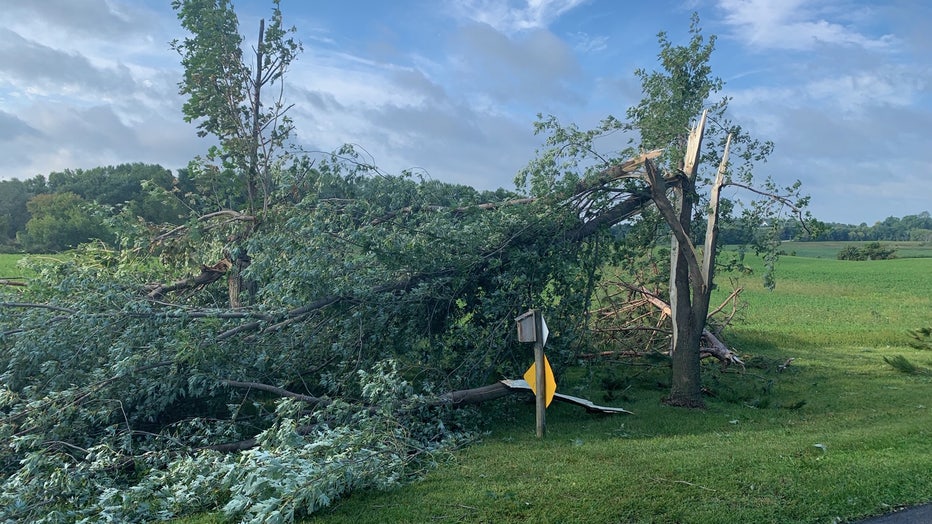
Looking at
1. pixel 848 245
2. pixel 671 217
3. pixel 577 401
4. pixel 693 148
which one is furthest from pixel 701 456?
pixel 848 245

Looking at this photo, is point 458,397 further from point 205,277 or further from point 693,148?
point 205,277

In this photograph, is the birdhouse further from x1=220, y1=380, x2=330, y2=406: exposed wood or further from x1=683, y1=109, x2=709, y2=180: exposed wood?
x1=683, y1=109, x2=709, y2=180: exposed wood

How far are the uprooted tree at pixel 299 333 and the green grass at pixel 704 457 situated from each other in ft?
1.96

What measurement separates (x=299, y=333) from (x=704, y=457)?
191 inches

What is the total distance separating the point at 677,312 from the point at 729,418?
163 cm

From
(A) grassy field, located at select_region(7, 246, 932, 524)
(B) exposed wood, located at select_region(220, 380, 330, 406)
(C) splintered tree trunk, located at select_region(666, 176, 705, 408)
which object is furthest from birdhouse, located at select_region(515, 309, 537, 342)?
→ (C) splintered tree trunk, located at select_region(666, 176, 705, 408)

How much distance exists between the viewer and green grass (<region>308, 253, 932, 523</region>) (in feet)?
15.5

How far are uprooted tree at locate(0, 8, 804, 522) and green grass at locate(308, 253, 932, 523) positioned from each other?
23.5 inches

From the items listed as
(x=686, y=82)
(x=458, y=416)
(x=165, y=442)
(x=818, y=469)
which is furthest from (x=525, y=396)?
(x=686, y=82)

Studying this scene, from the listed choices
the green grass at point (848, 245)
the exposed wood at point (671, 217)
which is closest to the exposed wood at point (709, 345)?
the exposed wood at point (671, 217)

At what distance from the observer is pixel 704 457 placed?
5.91 m

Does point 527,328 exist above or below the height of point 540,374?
above

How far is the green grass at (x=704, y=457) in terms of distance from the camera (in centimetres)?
472

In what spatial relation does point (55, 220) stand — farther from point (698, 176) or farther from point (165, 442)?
point (698, 176)
